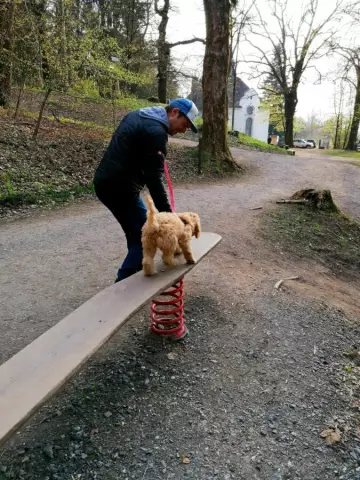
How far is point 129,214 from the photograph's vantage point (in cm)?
358

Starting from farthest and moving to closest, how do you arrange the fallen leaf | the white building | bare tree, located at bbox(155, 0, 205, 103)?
1. the white building
2. bare tree, located at bbox(155, 0, 205, 103)
3. the fallen leaf

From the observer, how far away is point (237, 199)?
30.7 feet

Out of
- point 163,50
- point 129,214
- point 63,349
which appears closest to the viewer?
point 63,349

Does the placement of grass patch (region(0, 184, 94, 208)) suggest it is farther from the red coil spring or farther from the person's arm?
the person's arm

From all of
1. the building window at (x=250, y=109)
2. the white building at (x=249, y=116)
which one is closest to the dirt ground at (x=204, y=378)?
the white building at (x=249, y=116)

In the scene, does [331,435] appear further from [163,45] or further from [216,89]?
[163,45]

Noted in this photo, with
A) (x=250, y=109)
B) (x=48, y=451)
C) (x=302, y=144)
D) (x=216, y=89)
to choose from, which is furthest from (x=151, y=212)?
(x=250, y=109)

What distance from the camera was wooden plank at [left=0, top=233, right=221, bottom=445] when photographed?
1933 millimetres

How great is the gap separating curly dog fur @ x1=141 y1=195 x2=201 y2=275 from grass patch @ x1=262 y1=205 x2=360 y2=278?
352 centimetres

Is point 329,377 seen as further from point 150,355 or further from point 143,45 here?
point 143,45

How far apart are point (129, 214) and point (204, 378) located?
1.63 m

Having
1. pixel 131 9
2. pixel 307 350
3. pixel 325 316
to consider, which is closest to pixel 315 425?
pixel 307 350

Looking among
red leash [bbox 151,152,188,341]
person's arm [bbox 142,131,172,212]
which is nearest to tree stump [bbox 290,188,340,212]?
red leash [bbox 151,152,188,341]

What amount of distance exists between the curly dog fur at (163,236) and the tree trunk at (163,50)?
1918 centimetres
